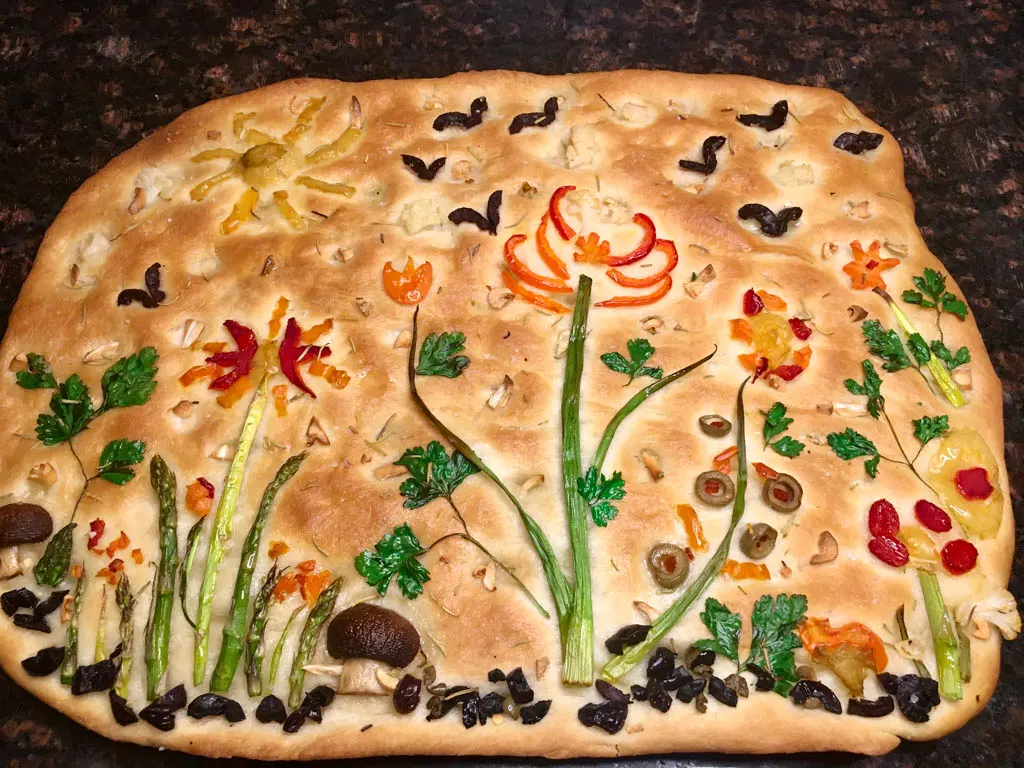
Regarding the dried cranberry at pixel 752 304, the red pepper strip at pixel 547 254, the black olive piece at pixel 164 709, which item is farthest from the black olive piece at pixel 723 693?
the black olive piece at pixel 164 709

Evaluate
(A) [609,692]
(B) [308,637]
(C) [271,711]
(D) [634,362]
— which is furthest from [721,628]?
(C) [271,711]

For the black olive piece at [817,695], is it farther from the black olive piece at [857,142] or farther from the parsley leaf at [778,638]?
A: the black olive piece at [857,142]

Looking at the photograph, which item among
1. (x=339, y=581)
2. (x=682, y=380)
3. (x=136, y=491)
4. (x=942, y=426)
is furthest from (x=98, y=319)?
(x=942, y=426)

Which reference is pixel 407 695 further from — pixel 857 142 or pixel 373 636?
pixel 857 142

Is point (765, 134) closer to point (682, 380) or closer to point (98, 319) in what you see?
point (682, 380)

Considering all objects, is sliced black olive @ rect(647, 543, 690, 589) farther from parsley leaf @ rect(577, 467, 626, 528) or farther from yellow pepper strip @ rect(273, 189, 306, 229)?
yellow pepper strip @ rect(273, 189, 306, 229)

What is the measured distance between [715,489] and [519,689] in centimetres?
99

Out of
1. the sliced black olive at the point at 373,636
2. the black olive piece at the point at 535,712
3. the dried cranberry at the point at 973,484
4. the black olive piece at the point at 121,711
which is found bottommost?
the black olive piece at the point at 121,711

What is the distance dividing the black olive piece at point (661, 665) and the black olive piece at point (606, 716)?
5.8 inches

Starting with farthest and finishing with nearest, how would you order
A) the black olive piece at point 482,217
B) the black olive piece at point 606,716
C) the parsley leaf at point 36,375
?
the black olive piece at point 482,217 < the parsley leaf at point 36,375 < the black olive piece at point 606,716

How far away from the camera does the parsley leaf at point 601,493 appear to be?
3.03 m

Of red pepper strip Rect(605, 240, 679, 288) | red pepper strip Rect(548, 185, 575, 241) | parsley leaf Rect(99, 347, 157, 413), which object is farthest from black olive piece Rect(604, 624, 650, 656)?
parsley leaf Rect(99, 347, 157, 413)

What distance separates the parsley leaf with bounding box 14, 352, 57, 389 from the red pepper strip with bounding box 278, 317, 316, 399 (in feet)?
3.10

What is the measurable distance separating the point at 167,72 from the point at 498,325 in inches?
102
